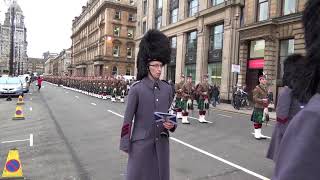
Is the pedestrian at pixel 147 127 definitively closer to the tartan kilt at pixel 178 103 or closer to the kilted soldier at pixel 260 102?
the kilted soldier at pixel 260 102

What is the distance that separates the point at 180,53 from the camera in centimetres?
4450

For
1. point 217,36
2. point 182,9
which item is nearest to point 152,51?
point 217,36

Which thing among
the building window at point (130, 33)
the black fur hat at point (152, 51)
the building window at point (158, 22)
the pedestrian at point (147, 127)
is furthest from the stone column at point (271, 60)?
the building window at point (130, 33)

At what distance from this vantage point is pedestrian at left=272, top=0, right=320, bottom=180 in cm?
140

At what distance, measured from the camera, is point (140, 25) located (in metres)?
59.7

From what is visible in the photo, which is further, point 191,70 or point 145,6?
point 145,6

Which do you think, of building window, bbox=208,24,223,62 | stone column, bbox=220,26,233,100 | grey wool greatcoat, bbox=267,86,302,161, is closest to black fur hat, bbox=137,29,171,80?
grey wool greatcoat, bbox=267,86,302,161

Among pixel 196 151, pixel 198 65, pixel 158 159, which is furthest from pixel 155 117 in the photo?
pixel 198 65

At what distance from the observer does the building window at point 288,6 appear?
1058 inches

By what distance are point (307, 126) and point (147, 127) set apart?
10.1ft

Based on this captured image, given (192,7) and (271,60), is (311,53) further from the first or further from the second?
(192,7)

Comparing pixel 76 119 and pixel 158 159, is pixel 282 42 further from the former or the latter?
pixel 158 159

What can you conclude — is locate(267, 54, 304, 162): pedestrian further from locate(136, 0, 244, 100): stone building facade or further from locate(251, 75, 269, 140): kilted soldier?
locate(136, 0, 244, 100): stone building facade

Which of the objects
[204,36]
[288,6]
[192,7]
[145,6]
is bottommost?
[204,36]
